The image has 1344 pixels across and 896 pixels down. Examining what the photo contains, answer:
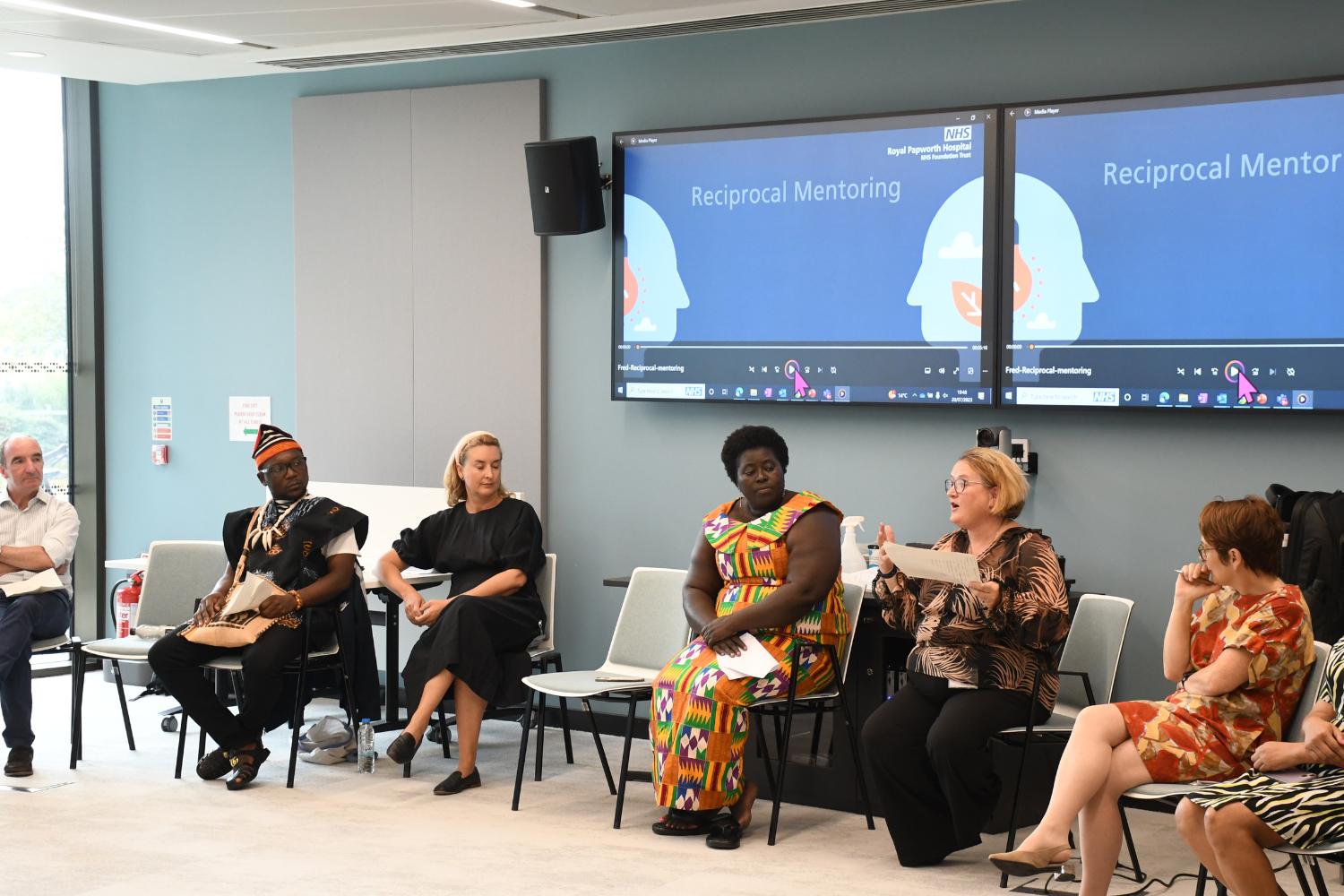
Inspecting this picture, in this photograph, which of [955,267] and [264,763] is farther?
[264,763]

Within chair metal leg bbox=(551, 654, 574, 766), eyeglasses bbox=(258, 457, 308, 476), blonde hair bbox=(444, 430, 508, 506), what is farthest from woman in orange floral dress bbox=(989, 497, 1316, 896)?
eyeglasses bbox=(258, 457, 308, 476)

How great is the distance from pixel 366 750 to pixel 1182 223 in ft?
11.4

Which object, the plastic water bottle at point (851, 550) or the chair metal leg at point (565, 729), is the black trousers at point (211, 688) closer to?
the chair metal leg at point (565, 729)

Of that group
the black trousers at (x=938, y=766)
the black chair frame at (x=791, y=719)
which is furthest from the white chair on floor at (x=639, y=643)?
the black trousers at (x=938, y=766)

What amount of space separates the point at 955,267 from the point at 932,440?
2.17 feet

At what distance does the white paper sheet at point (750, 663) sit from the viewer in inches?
196

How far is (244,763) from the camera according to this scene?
227 inches

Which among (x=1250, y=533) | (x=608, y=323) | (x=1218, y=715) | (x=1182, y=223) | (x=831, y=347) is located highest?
(x=1182, y=223)

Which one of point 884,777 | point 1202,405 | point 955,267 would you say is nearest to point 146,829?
point 884,777

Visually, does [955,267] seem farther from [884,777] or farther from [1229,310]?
[884,777]

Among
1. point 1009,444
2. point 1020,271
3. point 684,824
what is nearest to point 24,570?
point 684,824

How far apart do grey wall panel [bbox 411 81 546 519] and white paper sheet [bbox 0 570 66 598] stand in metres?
1.68

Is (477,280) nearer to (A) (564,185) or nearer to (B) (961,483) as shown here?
(A) (564,185)

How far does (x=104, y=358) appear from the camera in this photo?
8.23m
